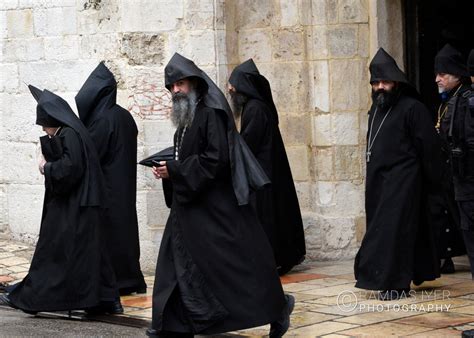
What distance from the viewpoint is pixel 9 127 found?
1269cm

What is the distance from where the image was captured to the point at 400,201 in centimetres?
941

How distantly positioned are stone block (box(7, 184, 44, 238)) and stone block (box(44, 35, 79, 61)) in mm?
1299

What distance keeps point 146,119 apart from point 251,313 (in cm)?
381

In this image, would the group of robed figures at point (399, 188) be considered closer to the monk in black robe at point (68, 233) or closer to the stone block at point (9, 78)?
the monk in black robe at point (68, 233)

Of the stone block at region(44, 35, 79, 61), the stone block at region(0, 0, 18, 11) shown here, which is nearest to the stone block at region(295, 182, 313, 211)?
the stone block at region(44, 35, 79, 61)

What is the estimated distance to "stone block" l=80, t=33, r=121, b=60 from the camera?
11.5m

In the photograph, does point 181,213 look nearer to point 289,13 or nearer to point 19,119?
point 289,13

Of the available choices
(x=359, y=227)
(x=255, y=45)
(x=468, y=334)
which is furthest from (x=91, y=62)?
(x=468, y=334)

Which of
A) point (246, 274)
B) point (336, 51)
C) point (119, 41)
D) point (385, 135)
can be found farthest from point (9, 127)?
point (246, 274)

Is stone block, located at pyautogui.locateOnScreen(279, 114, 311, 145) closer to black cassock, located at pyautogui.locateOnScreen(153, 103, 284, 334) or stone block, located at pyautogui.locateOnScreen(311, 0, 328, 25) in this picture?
stone block, located at pyautogui.locateOnScreen(311, 0, 328, 25)

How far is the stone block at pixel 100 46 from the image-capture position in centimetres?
1153

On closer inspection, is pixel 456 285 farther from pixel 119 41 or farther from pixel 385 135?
pixel 119 41

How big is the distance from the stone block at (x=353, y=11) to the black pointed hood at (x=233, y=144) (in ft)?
11.5

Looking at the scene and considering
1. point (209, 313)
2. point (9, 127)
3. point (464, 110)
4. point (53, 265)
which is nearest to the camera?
point (209, 313)
